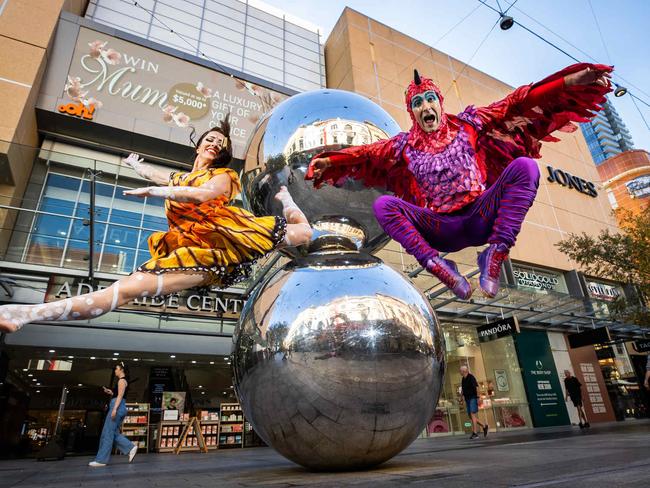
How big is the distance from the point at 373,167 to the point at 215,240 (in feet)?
3.33

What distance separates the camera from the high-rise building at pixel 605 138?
9419 cm

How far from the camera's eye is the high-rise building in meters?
94.2

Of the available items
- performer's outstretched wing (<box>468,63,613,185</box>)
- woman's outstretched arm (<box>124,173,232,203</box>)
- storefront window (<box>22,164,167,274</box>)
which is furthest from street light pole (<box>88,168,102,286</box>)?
performer's outstretched wing (<box>468,63,613,185</box>)

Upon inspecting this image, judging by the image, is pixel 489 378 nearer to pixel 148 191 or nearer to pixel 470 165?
pixel 470 165

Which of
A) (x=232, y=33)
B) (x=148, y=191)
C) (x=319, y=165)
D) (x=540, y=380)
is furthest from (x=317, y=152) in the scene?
(x=232, y=33)

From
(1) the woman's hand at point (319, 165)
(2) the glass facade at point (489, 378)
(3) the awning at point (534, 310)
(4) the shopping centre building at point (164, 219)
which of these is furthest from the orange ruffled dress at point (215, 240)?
(2) the glass facade at point (489, 378)

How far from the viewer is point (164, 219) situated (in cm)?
846

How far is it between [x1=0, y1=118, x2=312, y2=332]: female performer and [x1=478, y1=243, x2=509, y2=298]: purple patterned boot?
3.17 feet

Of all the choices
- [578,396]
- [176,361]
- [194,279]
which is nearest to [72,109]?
[176,361]

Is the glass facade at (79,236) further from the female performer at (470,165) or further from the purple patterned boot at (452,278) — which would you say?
the purple patterned boot at (452,278)

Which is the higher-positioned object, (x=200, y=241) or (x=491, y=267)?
(x=200, y=241)

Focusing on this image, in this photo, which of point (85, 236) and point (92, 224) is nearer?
point (92, 224)

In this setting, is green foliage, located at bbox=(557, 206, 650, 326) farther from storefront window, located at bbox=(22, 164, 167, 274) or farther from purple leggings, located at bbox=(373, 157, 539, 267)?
storefront window, located at bbox=(22, 164, 167, 274)

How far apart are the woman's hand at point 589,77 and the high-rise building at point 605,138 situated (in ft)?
365
